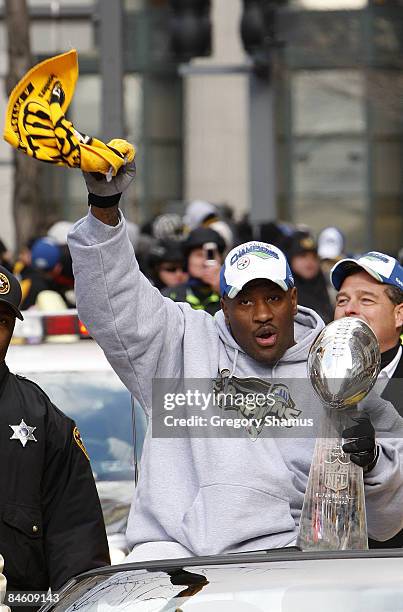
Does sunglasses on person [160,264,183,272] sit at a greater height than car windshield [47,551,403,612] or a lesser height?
lesser

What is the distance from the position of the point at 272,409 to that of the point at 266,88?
12.5m

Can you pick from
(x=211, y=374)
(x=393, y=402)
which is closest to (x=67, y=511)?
(x=211, y=374)

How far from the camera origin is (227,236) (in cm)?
1261

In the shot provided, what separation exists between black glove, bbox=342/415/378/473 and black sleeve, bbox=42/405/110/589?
116cm

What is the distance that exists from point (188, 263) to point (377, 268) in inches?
182

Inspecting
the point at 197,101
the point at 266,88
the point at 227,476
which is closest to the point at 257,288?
the point at 227,476

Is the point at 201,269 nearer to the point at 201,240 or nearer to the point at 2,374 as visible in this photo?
the point at 201,240

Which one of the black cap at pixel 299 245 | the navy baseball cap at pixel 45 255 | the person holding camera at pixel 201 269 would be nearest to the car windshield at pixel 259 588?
the person holding camera at pixel 201 269

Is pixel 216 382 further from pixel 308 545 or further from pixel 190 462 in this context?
pixel 308 545

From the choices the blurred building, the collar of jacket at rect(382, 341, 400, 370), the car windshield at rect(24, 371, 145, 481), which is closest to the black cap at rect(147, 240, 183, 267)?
the car windshield at rect(24, 371, 145, 481)

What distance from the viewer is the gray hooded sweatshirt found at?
14.5 feet

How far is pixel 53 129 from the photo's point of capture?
14.5 feet

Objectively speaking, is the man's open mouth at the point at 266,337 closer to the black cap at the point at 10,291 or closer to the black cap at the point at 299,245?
the black cap at the point at 10,291

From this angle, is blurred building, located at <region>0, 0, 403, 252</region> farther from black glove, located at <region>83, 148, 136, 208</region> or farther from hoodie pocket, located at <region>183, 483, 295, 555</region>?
Answer: hoodie pocket, located at <region>183, 483, 295, 555</region>
